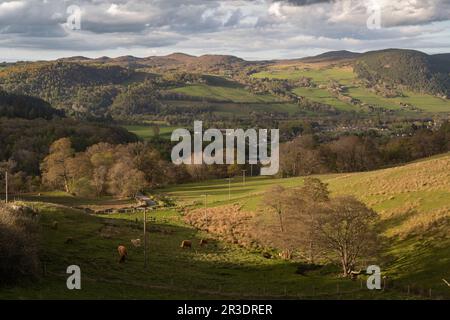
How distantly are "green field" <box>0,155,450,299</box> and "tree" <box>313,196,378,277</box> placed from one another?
1.97m

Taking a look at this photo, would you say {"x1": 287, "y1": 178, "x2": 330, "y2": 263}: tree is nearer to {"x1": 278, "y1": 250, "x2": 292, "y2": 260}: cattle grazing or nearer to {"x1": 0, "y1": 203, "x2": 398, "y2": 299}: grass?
{"x1": 278, "y1": 250, "x2": 292, "y2": 260}: cattle grazing

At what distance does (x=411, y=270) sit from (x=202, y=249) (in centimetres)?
2314

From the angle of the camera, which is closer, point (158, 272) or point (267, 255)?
point (158, 272)

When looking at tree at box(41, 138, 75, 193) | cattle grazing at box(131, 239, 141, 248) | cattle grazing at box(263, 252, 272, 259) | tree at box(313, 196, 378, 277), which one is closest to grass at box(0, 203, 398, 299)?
cattle grazing at box(263, 252, 272, 259)

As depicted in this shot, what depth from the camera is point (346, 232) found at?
44.6 m

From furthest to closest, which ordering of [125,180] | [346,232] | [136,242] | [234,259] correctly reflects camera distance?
[125,180] → [136,242] → [234,259] → [346,232]

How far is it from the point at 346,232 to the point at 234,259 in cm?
1266

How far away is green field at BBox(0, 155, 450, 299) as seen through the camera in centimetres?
3675

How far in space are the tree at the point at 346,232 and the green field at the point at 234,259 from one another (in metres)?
1.97

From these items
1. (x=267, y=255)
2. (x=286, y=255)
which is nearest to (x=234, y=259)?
(x=267, y=255)

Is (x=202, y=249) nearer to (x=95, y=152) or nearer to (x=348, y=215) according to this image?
(x=348, y=215)

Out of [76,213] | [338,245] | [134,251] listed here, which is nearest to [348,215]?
[338,245]

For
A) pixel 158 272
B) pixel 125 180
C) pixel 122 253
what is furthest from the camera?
pixel 125 180

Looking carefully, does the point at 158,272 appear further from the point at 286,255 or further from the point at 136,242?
the point at 286,255
